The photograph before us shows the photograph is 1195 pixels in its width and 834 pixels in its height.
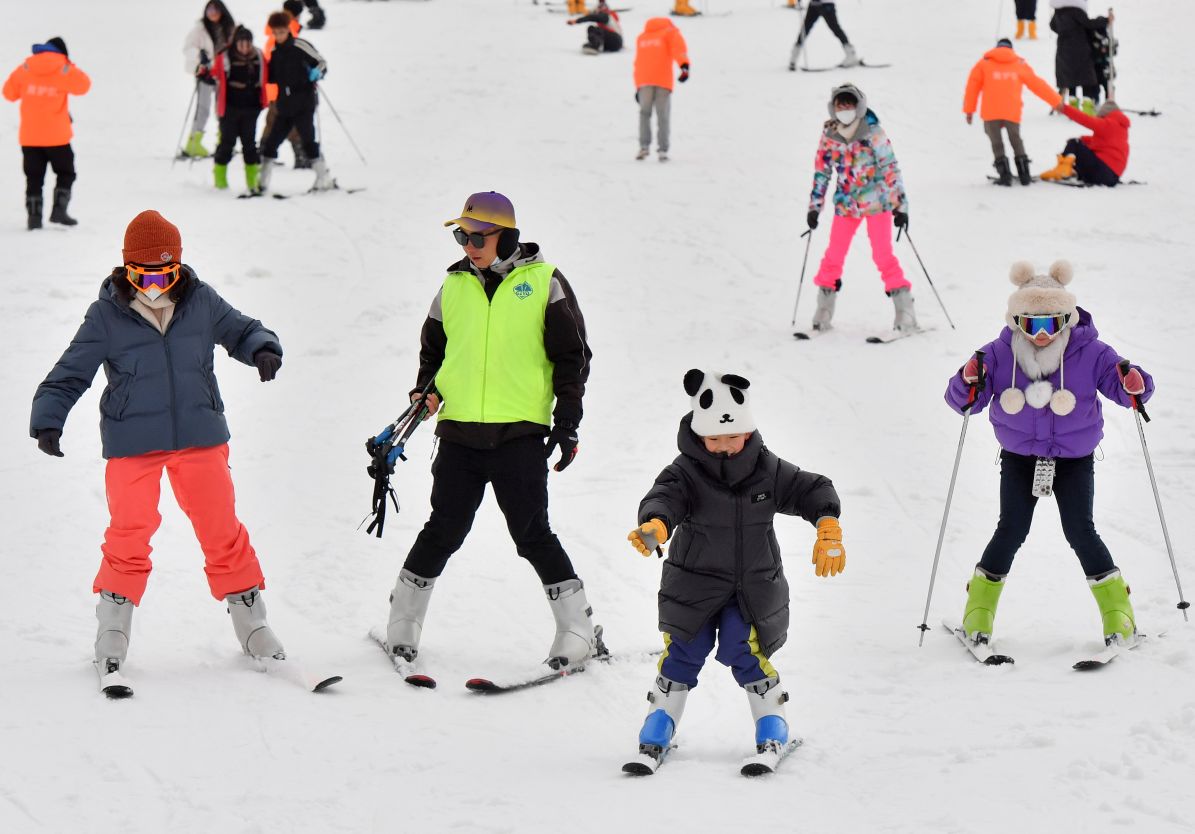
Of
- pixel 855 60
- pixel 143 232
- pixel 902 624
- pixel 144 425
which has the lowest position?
pixel 902 624

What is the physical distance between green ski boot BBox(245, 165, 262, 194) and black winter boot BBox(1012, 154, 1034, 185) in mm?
7266

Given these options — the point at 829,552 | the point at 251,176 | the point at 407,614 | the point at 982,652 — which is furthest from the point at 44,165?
the point at 829,552

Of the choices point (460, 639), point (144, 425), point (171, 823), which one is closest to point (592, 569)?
point (460, 639)

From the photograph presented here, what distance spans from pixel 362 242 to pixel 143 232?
7912 mm

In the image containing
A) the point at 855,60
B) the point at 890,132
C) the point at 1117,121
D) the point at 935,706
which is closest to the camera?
the point at 935,706

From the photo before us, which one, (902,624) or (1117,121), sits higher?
(1117,121)

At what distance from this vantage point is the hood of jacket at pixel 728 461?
5.19m

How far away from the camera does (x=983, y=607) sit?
254 inches

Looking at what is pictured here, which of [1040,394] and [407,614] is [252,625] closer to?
[407,614]

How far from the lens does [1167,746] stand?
5.13 meters

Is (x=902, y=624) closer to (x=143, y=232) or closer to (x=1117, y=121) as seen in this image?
(x=143, y=232)

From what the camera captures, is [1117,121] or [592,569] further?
[1117,121]

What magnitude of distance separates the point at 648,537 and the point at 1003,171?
11.0 meters

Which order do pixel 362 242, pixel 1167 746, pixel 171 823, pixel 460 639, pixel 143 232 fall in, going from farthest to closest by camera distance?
pixel 362 242 → pixel 460 639 → pixel 143 232 → pixel 1167 746 → pixel 171 823
